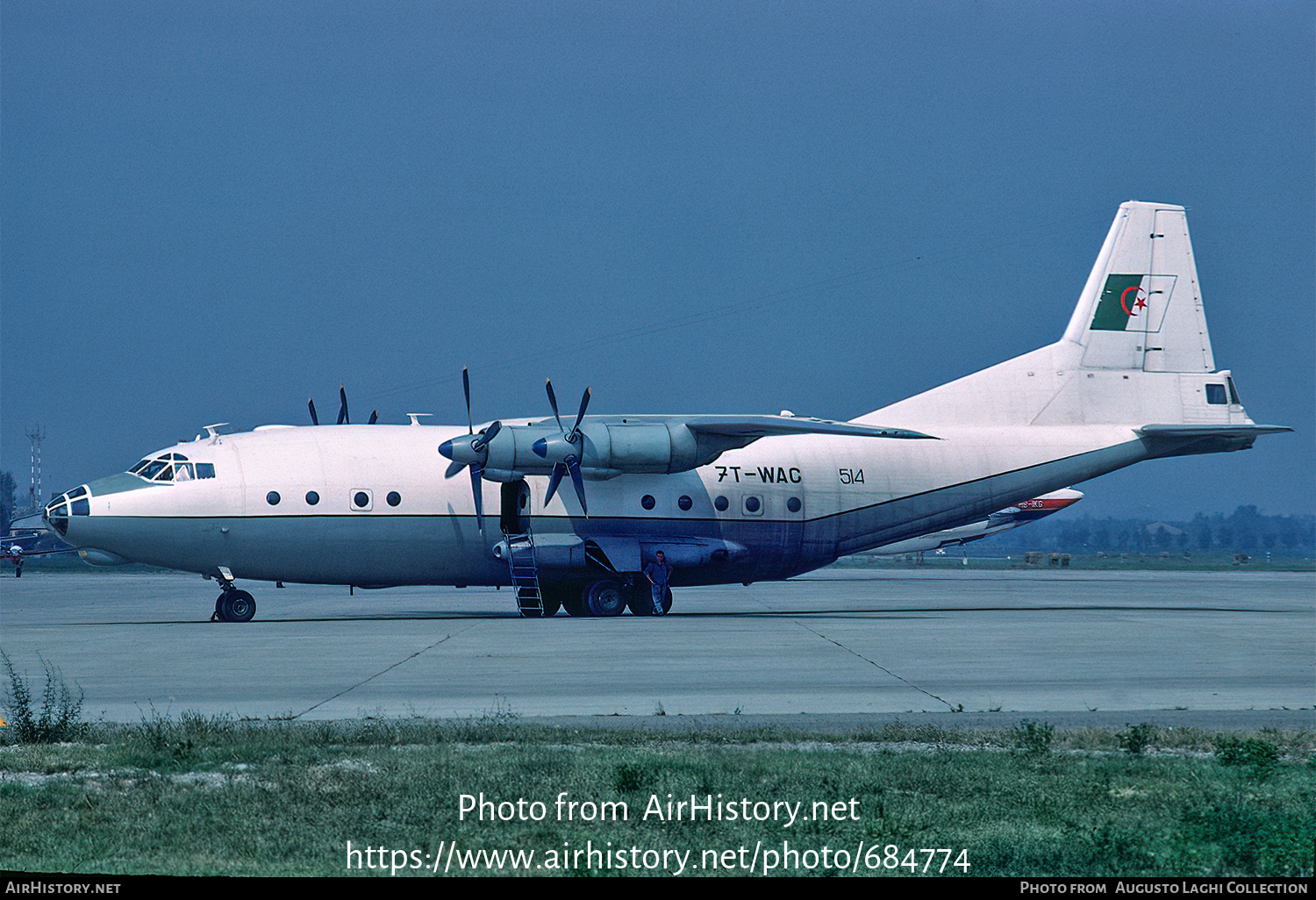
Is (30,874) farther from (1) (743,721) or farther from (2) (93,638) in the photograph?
(2) (93,638)

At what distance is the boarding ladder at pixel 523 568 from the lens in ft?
103

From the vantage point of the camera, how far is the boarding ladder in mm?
31469

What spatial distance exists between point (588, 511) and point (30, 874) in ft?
83.4

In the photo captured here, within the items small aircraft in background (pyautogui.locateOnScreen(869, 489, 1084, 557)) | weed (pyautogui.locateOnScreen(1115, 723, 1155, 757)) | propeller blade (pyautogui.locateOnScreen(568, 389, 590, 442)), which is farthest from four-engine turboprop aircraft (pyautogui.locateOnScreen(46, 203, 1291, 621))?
small aircraft in background (pyautogui.locateOnScreen(869, 489, 1084, 557))

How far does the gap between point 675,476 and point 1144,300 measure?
14.7 metres

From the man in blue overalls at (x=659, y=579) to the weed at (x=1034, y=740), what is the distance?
20751 mm

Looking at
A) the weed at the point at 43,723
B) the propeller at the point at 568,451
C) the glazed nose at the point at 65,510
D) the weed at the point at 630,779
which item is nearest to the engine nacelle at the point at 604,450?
the propeller at the point at 568,451

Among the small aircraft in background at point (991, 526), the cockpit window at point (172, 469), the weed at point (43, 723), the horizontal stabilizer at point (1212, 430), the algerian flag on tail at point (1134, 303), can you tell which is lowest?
the small aircraft in background at point (991, 526)

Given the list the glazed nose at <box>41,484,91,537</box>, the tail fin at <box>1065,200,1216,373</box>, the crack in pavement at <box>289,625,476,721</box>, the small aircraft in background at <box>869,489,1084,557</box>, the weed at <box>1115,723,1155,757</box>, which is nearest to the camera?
the weed at <box>1115,723,1155,757</box>

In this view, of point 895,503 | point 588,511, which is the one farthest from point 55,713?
point 895,503

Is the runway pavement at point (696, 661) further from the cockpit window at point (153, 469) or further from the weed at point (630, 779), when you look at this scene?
the weed at point (630, 779)

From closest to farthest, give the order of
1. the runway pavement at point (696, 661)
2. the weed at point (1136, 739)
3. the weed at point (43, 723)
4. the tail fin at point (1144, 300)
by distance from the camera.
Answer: the weed at point (1136, 739)
the weed at point (43, 723)
the runway pavement at point (696, 661)
the tail fin at point (1144, 300)

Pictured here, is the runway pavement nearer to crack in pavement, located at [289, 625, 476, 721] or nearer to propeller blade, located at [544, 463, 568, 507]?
crack in pavement, located at [289, 625, 476, 721]

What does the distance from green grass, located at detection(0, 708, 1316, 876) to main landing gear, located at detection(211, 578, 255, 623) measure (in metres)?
17.9
